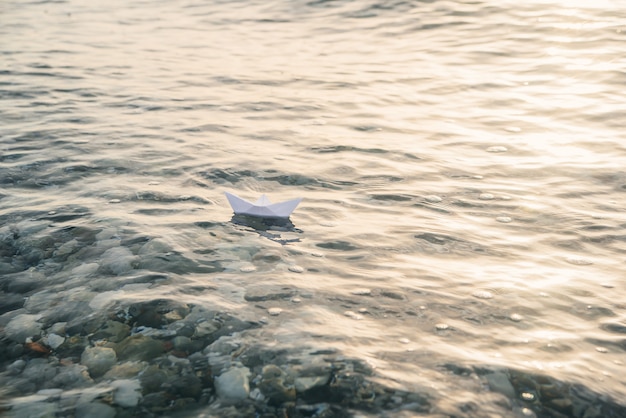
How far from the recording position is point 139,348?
128 inches

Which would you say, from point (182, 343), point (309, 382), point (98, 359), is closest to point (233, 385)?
point (309, 382)

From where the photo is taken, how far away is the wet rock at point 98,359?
10.2 feet

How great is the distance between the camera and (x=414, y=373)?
119 inches

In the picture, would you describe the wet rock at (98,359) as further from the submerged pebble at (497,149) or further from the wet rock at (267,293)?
the submerged pebble at (497,149)

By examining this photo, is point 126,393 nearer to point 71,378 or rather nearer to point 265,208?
point 71,378

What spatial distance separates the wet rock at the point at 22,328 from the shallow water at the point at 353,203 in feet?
0.05

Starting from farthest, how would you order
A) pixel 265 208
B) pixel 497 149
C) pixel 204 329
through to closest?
pixel 497 149, pixel 265 208, pixel 204 329

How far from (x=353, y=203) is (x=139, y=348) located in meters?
2.37

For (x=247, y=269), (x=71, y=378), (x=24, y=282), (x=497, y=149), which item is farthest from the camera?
(x=497, y=149)

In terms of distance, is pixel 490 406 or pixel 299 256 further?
pixel 299 256

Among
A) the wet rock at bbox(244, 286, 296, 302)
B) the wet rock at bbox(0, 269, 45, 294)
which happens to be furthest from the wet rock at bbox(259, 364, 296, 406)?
the wet rock at bbox(0, 269, 45, 294)

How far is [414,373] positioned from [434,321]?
52 cm

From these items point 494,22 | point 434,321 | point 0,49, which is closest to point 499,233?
point 434,321

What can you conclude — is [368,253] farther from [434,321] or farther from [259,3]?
[259,3]
